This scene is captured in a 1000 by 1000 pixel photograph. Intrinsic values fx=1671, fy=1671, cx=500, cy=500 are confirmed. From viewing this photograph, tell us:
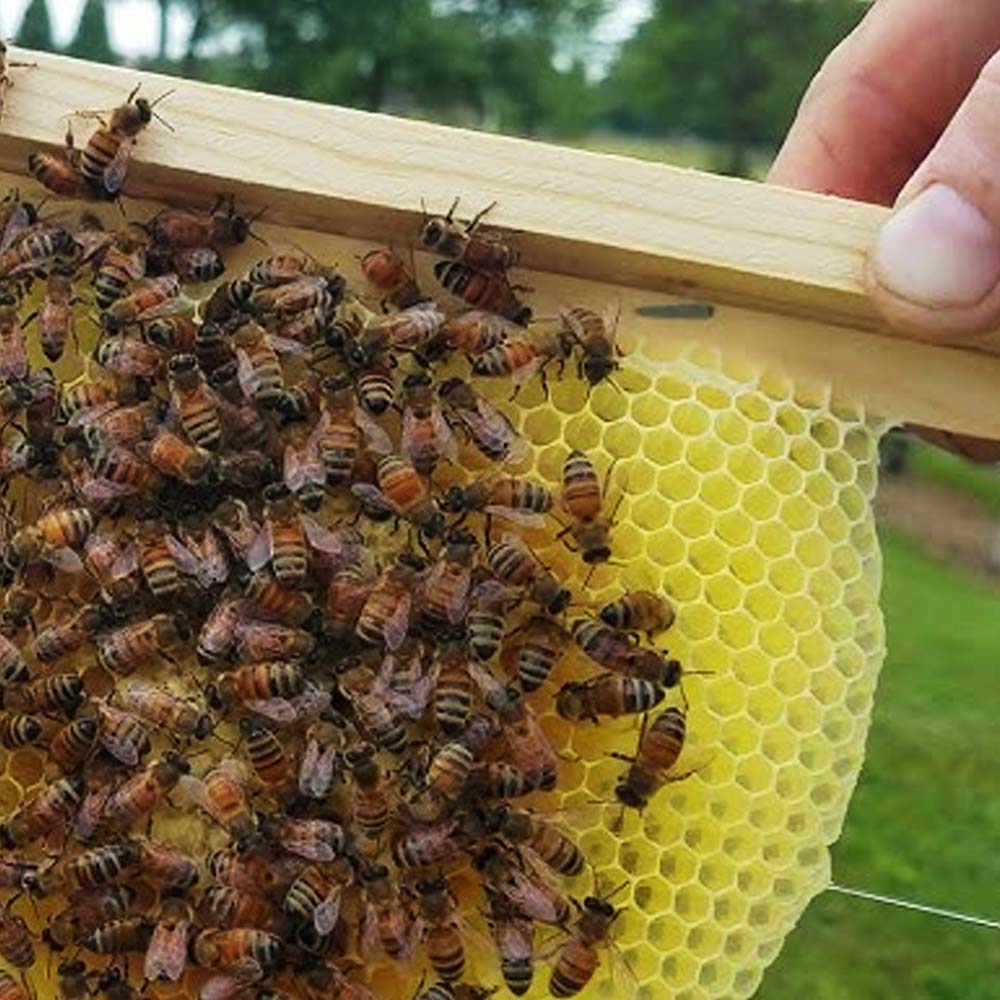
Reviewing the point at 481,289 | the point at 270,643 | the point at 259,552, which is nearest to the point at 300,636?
the point at 270,643

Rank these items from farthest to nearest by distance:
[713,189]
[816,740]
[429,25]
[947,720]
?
[429,25]
[947,720]
[816,740]
[713,189]

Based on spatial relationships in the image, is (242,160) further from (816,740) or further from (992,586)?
(992,586)

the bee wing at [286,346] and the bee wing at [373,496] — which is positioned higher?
the bee wing at [286,346]

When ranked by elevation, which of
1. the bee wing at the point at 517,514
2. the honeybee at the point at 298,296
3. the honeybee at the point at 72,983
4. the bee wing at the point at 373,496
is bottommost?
the honeybee at the point at 72,983

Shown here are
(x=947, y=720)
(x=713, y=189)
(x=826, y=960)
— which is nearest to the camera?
(x=713, y=189)

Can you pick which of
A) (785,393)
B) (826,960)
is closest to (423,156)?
(785,393)

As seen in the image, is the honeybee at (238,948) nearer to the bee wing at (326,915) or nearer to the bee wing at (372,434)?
the bee wing at (326,915)

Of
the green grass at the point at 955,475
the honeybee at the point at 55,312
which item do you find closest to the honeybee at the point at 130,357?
the honeybee at the point at 55,312
